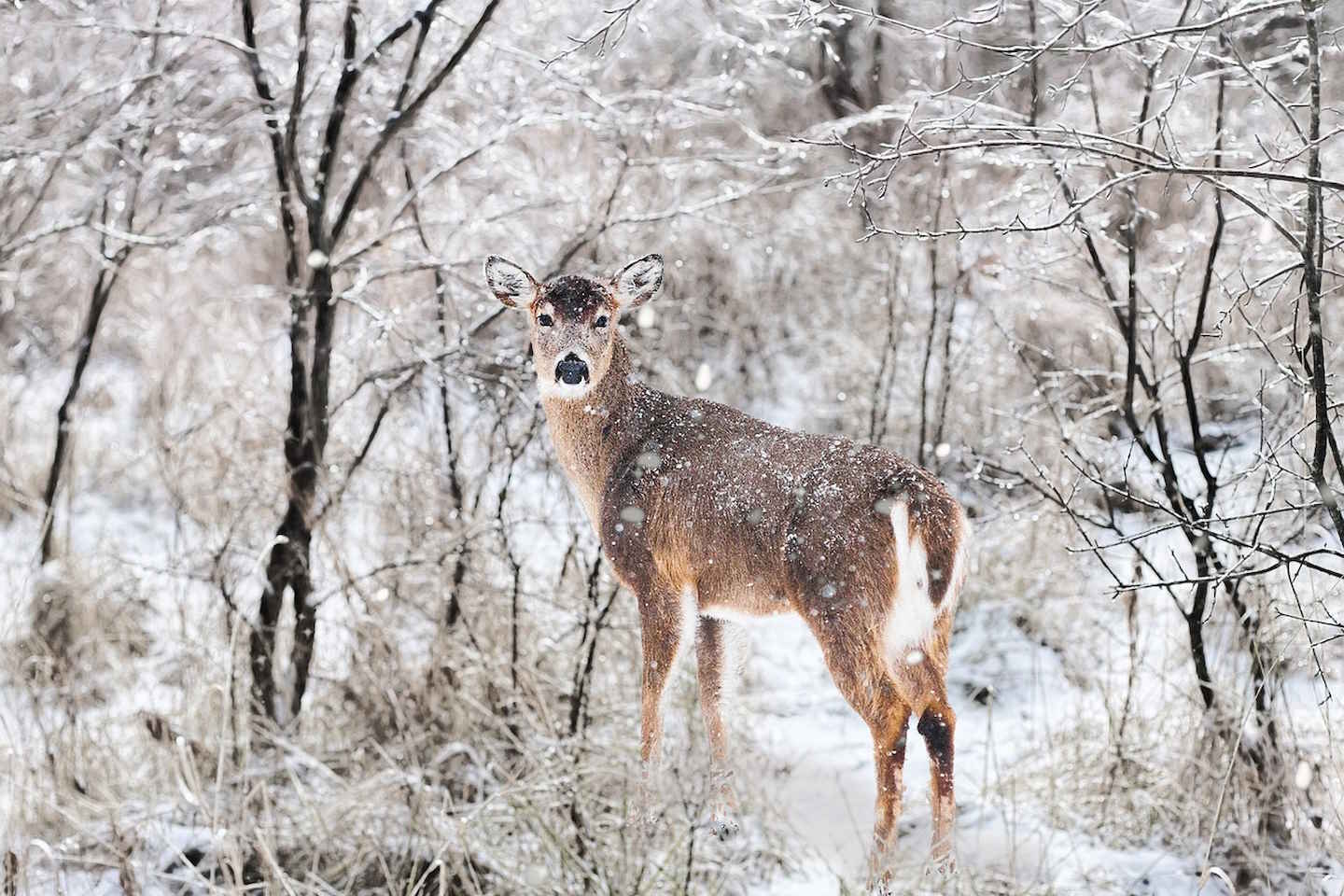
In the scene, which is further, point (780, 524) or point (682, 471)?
point (682, 471)

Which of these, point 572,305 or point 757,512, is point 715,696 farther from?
point 572,305

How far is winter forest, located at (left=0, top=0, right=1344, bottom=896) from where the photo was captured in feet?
9.98

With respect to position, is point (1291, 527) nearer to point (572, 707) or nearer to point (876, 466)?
point (876, 466)

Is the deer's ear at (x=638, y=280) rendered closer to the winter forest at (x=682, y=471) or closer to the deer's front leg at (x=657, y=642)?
the winter forest at (x=682, y=471)

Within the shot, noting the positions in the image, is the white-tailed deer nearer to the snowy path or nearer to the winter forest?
the winter forest

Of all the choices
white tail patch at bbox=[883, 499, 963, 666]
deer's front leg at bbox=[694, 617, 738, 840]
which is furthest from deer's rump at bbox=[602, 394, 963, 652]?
deer's front leg at bbox=[694, 617, 738, 840]

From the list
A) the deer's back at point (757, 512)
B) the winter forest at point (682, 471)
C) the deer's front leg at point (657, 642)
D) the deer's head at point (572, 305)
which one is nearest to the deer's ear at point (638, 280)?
the deer's head at point (572, 305)

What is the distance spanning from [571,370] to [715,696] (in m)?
0.88

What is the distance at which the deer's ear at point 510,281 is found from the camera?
2736 mm

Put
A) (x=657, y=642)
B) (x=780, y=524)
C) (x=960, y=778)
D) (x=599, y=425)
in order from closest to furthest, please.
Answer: (x=780, y=524), (x=657, y=642), (x=599, y=425), (x=960, y=778)

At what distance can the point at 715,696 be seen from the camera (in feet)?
9.43

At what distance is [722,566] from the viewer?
8.98 feet

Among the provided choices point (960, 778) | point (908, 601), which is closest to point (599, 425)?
point (908, 601)

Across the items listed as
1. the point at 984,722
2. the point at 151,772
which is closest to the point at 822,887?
the point at 984,722
